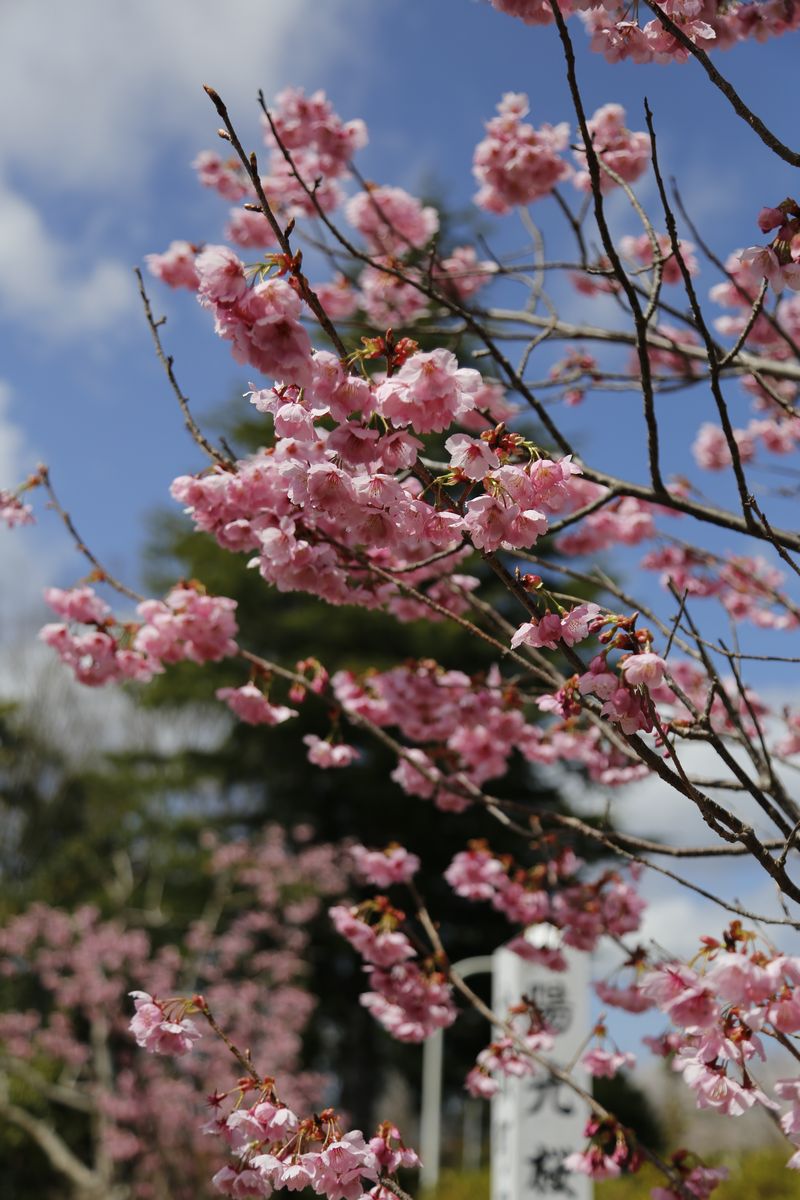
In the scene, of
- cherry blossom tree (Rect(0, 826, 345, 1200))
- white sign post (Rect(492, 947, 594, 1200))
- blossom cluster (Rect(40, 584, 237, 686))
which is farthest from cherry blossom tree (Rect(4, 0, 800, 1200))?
cherry blossom tree (Rect(0, 826, 345, 1200))

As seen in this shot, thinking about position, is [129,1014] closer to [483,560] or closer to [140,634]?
A: [140,634]

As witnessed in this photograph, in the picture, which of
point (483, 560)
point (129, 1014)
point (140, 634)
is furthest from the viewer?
point (129, 1014)

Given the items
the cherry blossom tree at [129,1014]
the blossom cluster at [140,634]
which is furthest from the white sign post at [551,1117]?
the cherry blossom tree at [129,1014]

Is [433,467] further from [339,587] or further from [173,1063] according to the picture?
[173,1063]

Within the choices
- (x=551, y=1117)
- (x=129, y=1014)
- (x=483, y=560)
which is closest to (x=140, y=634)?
(x=483, y=560)

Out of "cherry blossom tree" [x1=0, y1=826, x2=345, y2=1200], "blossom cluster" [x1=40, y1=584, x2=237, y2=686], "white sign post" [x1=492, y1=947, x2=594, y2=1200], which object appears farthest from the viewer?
"cherry blossom tree" [x1=0, y1=826, x2=345, y2=1200]

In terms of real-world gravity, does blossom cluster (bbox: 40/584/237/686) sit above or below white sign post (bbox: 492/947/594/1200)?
above

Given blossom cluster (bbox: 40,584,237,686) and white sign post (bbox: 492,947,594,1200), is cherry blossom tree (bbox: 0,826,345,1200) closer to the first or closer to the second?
white sign post (bbox: 492,947,594,1200)

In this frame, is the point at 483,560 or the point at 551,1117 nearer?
the point at 483,560

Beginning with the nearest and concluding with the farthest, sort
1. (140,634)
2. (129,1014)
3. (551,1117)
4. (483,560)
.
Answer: (483,560)
(140,634)
(551,1117)
(129,1014)

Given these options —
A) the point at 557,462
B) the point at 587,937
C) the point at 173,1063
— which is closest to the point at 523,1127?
the point at 587,937

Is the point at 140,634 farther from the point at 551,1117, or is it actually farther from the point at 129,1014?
the point at 129,1014

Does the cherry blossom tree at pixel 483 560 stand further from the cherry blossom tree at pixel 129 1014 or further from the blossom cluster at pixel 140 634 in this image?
the cherry blossom tree at pixel 129 1014

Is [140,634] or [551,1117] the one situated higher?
[140,634]
